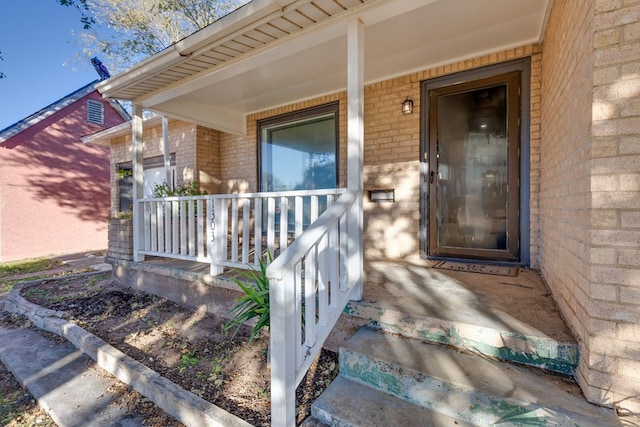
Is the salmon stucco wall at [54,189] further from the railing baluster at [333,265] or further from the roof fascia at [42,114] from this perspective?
the railing baluster at [333,265]

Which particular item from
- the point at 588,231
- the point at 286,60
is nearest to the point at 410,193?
the point at 286,60

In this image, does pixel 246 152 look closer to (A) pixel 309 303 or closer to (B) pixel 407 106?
(B) pixel 407 106

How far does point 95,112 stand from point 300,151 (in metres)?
9.84

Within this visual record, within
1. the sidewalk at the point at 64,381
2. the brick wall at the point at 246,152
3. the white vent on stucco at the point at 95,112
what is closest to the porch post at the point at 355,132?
the sidewalk at the point at 64,381

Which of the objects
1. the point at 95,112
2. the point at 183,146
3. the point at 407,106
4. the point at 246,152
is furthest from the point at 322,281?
the point at 95,112

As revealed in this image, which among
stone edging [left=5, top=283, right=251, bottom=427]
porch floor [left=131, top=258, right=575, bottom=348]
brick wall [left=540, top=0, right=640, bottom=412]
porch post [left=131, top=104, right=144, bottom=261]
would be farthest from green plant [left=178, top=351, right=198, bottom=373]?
brick wall [left=540, top=0, right=640, bottom=412]

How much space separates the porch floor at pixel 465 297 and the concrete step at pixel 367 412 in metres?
0.55

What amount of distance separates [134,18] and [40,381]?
1059 cm

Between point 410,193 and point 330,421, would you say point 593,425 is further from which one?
point 410,193

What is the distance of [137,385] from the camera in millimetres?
2197

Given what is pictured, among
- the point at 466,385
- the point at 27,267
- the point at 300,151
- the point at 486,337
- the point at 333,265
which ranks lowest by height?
the point at 27,267

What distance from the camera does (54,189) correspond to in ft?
30.8

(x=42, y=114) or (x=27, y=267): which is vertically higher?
(x=42, y=114)

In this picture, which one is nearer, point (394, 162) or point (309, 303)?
point (309, 303)
